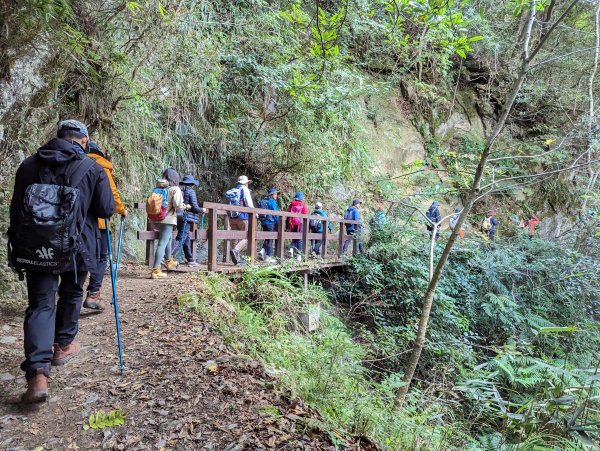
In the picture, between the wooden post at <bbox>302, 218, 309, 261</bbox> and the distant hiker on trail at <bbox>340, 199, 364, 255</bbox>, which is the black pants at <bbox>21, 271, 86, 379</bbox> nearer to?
the wooden post at <bbox>302, 218, 309, 261</bbox>

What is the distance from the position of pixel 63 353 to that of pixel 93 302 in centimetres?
Answer: 146

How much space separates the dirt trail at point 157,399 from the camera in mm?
2592

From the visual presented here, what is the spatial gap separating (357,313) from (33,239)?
26.0ft

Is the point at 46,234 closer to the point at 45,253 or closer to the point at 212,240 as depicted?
the point at 45,253

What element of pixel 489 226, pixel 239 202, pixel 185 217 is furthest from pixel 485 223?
pixel 185 217

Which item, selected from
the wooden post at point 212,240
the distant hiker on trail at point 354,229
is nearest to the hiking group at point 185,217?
the wooden post at point 212,240

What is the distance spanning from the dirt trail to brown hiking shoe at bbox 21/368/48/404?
86 millimetres

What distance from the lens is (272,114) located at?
38.2 ft

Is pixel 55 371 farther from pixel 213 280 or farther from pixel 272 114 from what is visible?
pixel 272 114

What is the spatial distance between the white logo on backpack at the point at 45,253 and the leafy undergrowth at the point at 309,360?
1.92m

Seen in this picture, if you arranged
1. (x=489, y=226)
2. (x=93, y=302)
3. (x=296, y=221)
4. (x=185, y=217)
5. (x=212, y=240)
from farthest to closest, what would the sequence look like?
(x=489, y=226)
(x=296, y=221)
(x=185, y=217)
(x=212, y=240)
(x=93, y=302)

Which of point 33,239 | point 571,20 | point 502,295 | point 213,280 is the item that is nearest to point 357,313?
point 502,295

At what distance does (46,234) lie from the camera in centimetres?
290

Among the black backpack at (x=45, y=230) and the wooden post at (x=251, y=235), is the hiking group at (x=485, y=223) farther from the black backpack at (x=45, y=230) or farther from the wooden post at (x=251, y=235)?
the black backpack at (x=45, y=230)
